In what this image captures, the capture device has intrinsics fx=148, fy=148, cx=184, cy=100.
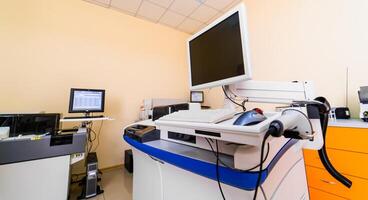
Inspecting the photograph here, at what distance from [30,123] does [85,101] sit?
54 centimetres

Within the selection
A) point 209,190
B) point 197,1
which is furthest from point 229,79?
point 197,1

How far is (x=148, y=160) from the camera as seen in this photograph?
3.52ft

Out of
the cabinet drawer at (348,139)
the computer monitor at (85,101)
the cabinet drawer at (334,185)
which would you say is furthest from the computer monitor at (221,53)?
the computer monitor at (85,101)

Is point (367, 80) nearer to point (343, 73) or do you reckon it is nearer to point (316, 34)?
point (343, 73)

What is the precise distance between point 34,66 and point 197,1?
8.75ft

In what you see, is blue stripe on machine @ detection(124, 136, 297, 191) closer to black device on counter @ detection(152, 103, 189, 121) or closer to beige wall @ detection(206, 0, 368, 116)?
black device on counter @ detection(152, 103, 189, 121)

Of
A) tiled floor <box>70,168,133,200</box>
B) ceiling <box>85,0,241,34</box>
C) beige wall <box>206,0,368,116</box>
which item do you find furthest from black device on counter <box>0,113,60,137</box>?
beige wall <box>206,0,368,116</box>

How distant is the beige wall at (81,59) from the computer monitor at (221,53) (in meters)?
2.04

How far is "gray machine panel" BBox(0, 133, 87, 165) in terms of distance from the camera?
1.29 meters

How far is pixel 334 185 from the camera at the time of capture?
1.25 meters

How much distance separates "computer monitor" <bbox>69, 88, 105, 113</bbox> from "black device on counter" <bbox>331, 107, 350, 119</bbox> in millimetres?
2668

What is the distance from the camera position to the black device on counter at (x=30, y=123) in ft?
4.72

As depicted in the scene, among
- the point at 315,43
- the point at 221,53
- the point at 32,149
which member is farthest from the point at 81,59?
the point at 315,43

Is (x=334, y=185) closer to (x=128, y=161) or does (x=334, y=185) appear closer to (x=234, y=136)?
(x=234, y=136)
